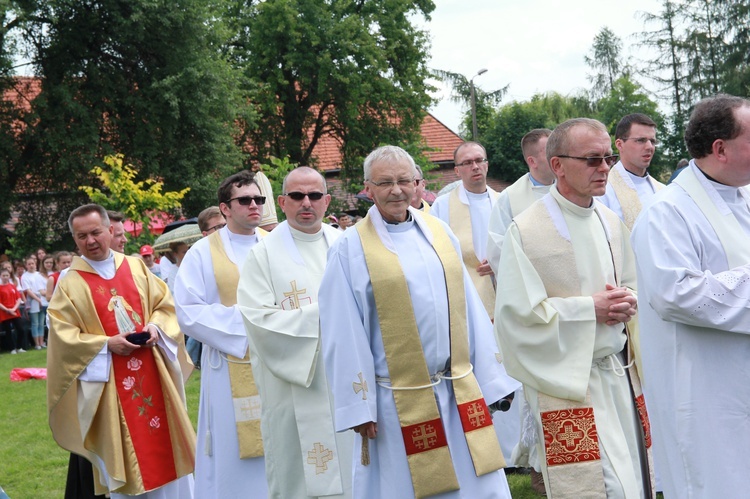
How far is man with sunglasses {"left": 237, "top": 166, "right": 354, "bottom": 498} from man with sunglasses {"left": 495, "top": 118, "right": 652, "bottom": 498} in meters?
1.35

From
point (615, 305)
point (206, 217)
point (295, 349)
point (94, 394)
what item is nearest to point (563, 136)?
point (615, 305)

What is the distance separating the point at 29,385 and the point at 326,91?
22.0 meters

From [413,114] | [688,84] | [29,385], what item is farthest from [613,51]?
[29,385]

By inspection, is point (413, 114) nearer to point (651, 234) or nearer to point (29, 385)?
point (29, 385)

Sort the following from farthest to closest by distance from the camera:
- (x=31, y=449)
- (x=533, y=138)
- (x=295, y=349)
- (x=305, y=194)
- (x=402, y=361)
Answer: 1. (x=31, y=449)
2. (x=533, y=138)
3. (x=305, y=194)
4. (x=295, y=349)
5. (x=402, y=361)

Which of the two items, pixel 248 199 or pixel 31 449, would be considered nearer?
pixel 248 199

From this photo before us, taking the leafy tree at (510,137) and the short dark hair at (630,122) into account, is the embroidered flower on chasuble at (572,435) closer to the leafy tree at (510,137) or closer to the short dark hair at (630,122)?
the short dark hair at (630,122)

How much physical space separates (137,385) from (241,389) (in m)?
0.84

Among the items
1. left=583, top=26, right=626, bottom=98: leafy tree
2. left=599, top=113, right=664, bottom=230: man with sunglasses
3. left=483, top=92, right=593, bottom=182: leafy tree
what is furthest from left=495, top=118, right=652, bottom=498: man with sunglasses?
left=583, top=26, right=626, bottom=98: leafy tree

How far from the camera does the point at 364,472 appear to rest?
480 centimetres

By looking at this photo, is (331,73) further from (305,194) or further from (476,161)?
(305,194)

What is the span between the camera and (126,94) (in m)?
28.3

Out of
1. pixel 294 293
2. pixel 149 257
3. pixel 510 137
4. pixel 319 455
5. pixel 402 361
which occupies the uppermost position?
pixel 510 137

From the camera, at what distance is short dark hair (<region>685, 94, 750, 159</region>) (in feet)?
13.7
